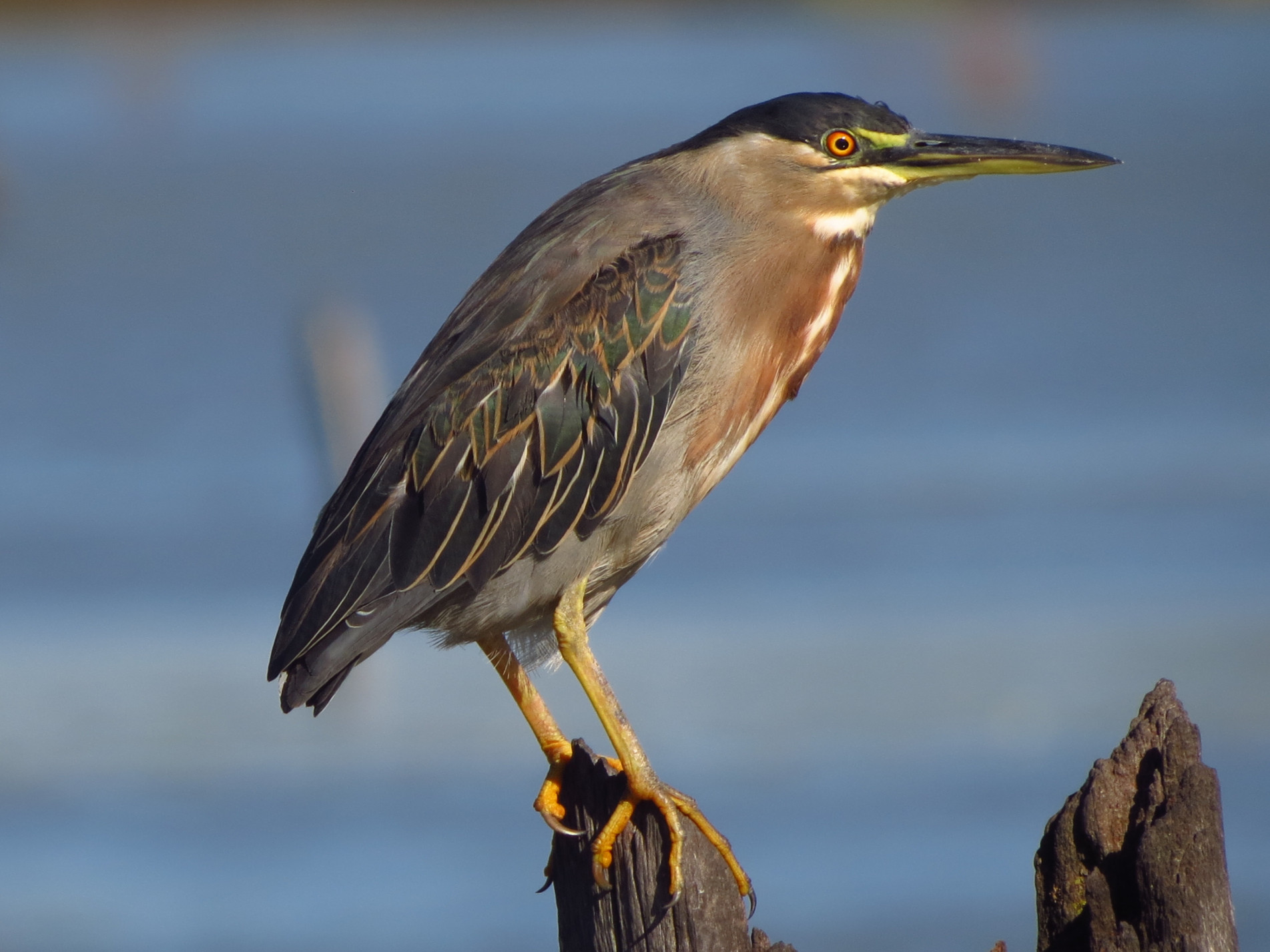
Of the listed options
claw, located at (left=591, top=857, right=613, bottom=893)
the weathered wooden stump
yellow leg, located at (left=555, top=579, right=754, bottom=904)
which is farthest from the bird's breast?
claw, located at (left=591, top=857, right=613, bottom=893)

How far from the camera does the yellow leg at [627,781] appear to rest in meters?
3.82

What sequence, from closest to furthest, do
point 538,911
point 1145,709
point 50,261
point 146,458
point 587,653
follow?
point 1145,709 < point 587,653 < point 538,911 < point 146,458 < point 50,261

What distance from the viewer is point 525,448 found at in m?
4.32

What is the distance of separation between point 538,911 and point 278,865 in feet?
4.50

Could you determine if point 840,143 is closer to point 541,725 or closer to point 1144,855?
point 541,725

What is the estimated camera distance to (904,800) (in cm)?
785

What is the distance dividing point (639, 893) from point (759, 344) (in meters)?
1.48

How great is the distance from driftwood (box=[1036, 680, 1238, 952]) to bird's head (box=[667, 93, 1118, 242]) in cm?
180

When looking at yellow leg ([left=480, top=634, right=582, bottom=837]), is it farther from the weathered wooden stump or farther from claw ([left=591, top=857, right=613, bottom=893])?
claw ([left=591, top=857, right=613, bottom=893])

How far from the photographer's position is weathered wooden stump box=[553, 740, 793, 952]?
11.9ft

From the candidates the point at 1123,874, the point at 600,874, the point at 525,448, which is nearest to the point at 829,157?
the point at 525,448

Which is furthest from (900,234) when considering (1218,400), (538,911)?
(538,911)

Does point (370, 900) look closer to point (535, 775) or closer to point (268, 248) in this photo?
point (535, 775)

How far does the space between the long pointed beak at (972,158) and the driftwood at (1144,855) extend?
179cm
